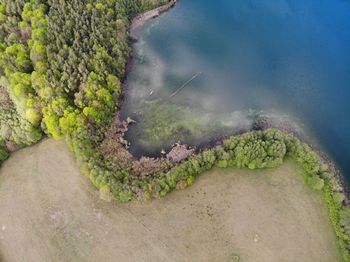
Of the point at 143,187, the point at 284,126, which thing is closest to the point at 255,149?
the point at 284,126

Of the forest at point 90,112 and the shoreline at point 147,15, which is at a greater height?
the shoreline at point 147,15

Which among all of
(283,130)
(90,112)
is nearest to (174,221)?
(90,112)

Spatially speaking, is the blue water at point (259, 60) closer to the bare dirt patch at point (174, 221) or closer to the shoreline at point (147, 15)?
the shoreline at point (147, 15)

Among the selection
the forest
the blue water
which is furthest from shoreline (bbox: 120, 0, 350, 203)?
the blue water

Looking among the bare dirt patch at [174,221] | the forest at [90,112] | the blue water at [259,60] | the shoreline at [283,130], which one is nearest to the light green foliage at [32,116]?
the forest at [90,112]

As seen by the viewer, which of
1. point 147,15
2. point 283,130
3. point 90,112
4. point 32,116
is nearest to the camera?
point 32,116

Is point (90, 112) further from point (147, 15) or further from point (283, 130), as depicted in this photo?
point (283, 130)
